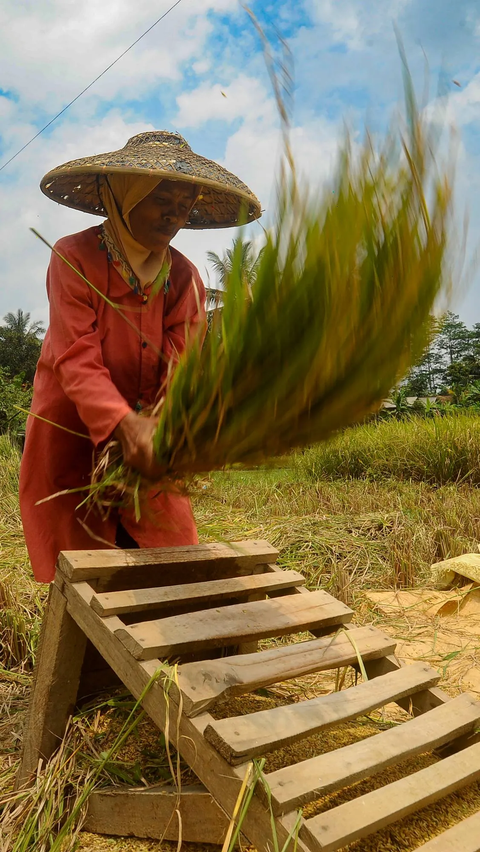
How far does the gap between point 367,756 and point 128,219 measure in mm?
1466

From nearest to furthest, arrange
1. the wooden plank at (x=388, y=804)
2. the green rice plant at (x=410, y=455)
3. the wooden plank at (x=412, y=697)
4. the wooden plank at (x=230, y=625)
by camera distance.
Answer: the wooden plank at (x=388, y=804)
the wooden plank at (x=230, y=625)
the wooden plank at (x=412, y=697)
the green rice plant at (x=410, y=455)

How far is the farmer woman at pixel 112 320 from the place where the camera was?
1668mm

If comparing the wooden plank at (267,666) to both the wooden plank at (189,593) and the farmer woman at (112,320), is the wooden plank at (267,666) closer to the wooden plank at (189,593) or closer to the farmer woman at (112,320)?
the wooden plank at (189,593)

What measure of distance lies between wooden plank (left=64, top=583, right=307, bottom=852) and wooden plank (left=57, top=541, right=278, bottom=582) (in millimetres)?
56

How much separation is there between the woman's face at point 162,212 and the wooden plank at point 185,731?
0.97 m

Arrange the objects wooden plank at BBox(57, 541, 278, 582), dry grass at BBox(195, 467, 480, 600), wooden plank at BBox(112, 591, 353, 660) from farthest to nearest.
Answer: dry grass at BBox(195, 467, 480, 600), wooden plank at BBox(57, 541, 278, 582), wooden plank at BBox(112, 591, 353, 660)

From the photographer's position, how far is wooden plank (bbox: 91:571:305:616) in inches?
67.7

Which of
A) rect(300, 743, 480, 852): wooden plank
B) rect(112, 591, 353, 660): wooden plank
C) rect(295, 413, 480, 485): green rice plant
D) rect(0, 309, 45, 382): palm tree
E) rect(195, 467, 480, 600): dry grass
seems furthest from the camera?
rect(0, 309, 45, 382): palm tree

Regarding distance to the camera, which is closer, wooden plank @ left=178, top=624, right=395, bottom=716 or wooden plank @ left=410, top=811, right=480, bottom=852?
wooden plank @ left=410, top=811, right=480, bottom=852

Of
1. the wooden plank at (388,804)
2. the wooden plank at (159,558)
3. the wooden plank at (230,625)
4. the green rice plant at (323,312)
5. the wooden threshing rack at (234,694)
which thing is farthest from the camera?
the wooden plank at (159,558)

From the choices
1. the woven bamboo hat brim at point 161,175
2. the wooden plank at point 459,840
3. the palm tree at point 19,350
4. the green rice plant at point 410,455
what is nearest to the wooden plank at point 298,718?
the wooden plank at point 459,840

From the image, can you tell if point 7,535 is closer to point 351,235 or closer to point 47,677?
point 47,677

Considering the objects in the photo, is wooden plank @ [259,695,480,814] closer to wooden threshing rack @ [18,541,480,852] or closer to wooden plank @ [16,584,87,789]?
wooden threshing rack @ [18,541,480,852]

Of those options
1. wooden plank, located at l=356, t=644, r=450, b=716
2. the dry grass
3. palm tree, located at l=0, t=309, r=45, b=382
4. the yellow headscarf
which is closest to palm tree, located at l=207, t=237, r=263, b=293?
the yellow headscarf
